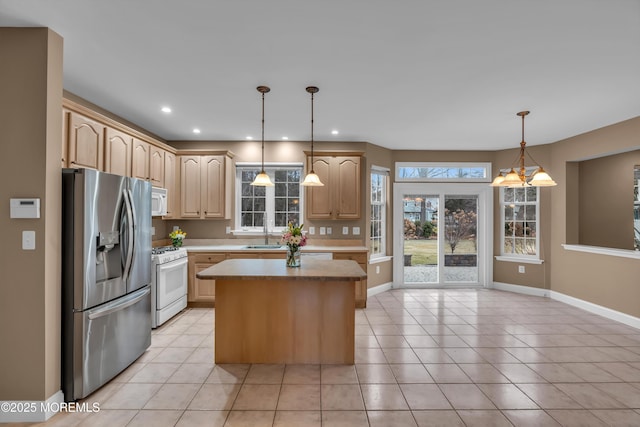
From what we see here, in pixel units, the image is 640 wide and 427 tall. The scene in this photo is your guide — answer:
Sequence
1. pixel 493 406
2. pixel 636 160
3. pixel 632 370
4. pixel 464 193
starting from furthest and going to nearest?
pixel 464 193 < pixel 636 160 < pixel 632 370 < pixel 493 406

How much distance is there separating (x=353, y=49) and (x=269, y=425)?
2785 mm

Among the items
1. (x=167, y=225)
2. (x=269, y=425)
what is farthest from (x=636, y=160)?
(x=167, y=225)

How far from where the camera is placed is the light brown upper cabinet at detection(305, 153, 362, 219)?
5066mm

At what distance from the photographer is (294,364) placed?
9.61ft

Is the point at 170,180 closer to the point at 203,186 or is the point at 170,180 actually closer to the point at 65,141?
the point at 203,186

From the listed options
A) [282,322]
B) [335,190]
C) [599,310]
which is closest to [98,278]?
[282,322]

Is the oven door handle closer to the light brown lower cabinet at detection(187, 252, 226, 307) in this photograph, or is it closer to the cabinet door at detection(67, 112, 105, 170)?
the light brown lower cabinet at detection(187, 252, 226, 307)

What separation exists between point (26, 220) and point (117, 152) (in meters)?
1.56

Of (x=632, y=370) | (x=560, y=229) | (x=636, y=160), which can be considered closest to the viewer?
(x=632, y=370)

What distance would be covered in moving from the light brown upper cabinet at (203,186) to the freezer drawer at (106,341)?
2.00 meters

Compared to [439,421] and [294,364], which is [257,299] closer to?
[294,364]

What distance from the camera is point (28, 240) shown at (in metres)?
2.13

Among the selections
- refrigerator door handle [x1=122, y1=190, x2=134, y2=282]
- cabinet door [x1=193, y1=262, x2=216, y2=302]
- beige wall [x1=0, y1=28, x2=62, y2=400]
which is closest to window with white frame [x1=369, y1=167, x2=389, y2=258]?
cabinet door [x1=193, y1=262, x2=216, y2=302]

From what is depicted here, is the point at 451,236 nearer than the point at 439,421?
No
